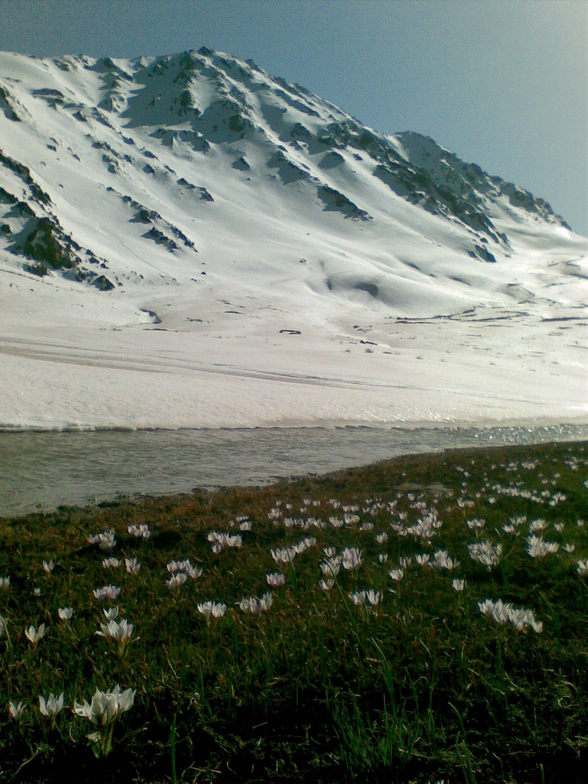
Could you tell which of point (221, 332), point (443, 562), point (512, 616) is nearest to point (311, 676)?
point (512, 616)

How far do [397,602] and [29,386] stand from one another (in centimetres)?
3024

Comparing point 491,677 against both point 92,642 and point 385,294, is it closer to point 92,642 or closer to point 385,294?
point 92,642

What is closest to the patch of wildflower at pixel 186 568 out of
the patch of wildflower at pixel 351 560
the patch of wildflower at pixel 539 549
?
the patch of wildflower at pixel 351 560

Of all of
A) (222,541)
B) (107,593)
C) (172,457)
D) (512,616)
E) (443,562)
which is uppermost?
(512,616)

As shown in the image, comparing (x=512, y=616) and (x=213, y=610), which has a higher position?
(x=512, y=616)

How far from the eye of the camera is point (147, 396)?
100 ft

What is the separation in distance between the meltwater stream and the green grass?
29.1ft

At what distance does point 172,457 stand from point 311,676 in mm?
17065

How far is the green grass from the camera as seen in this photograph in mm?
2193

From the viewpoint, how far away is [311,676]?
9.14 ft

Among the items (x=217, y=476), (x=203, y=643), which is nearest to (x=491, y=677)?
(x=203, y=643)

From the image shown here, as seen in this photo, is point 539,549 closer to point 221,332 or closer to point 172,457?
point 172,457

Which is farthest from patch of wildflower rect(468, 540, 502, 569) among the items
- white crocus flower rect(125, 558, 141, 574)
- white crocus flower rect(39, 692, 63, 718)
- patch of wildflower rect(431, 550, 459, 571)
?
white crocus flower rect(39, 692, 63, 718)

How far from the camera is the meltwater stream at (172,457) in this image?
14016mm
